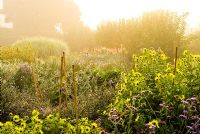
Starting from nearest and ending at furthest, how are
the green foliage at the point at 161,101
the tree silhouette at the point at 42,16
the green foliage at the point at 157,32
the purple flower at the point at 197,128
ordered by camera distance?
the purple flower at the point at 197,128 → the green foliage at the point at 161,101 → the green foliage at the point at 157,32 → the tree silhouette at the point at 42,16

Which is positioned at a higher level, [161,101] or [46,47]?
[46,47]

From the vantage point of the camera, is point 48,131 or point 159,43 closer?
point 48,131

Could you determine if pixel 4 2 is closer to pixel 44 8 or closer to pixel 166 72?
pixel 44 8

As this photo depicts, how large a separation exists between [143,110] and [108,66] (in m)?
6.30

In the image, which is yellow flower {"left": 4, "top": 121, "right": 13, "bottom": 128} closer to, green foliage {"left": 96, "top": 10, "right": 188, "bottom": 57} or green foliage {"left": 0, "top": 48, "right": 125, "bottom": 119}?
green foliage {"left": 0, "top": 48, "right": 125, "bottom": 119}

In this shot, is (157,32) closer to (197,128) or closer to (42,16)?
(197,128)

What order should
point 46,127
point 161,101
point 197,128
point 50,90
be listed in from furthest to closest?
point 50,90
point 161,101
point 197,128
point 46,127

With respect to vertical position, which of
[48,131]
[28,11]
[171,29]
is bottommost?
[48,131]

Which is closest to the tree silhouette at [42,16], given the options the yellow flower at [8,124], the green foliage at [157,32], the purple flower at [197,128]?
the green foliage at [157,32]

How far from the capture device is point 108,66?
11.7 m

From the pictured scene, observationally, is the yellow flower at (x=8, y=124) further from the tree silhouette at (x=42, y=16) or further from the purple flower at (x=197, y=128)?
the tree silhouette at (x=42, y=16)

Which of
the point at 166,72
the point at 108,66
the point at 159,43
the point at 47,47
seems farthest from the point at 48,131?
the point at 47,47

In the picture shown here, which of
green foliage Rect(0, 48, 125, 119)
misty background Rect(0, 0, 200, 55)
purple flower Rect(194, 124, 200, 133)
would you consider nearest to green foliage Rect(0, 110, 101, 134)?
purple flower Rect(194, 124, 200, 133)

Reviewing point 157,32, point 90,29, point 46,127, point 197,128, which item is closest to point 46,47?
point 157,32
